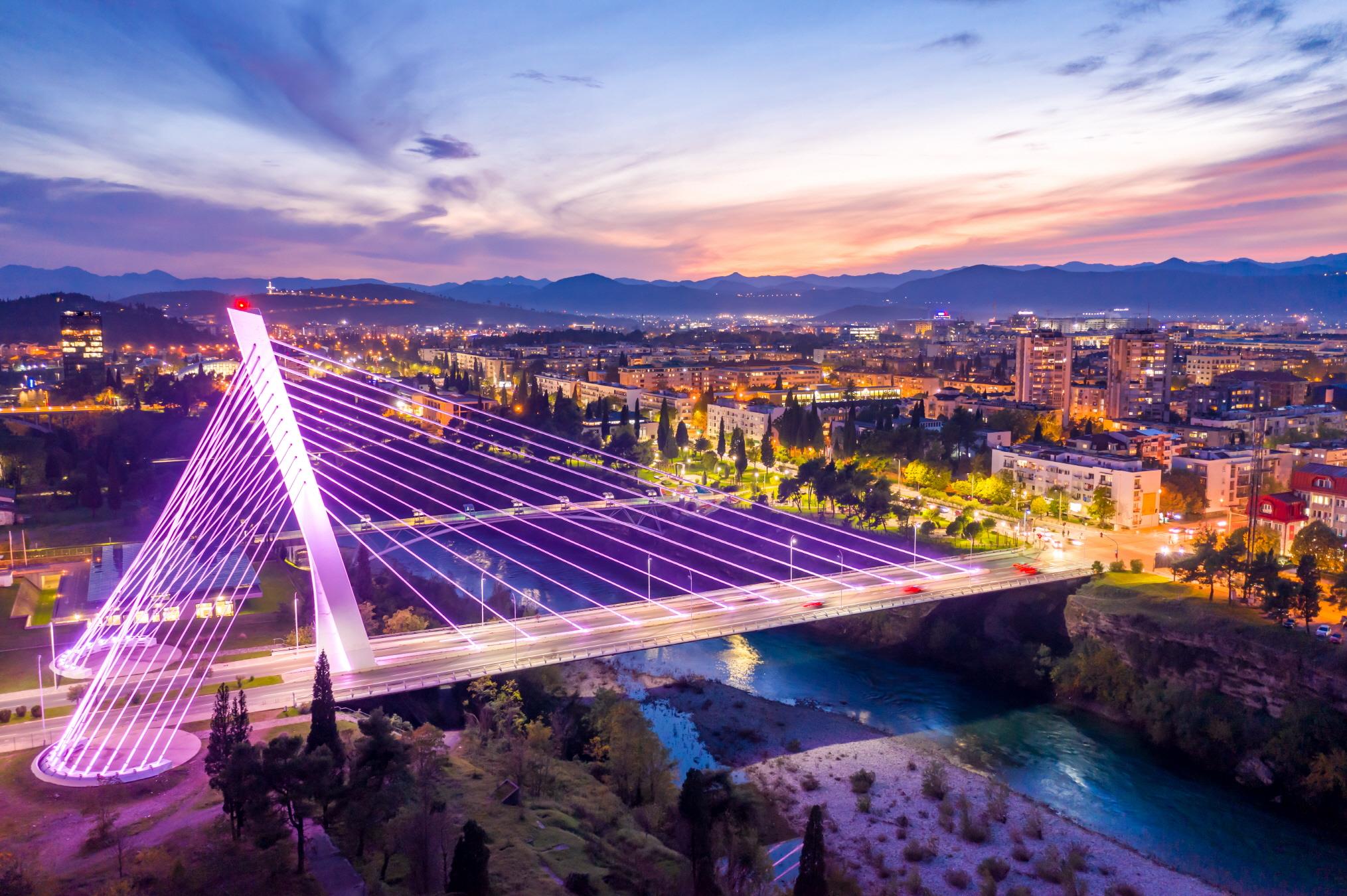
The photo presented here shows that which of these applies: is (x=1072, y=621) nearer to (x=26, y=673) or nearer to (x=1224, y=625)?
(x=1224, y=625)

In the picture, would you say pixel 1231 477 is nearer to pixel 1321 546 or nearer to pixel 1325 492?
pixel 1325 492

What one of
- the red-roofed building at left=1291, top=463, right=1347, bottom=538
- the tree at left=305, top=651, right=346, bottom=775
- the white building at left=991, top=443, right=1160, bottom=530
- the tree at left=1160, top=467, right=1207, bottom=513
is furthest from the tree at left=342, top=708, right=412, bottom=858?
the tree at left=1160, top=467, right=1207, bottom=513

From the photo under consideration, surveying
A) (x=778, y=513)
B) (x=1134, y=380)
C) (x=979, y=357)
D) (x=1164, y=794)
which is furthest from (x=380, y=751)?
(x=979, y=357)

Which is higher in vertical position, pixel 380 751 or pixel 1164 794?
pixel 380 751

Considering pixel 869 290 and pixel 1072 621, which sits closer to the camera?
pixel 1072 621

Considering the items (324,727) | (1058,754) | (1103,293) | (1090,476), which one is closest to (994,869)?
(1058,754)

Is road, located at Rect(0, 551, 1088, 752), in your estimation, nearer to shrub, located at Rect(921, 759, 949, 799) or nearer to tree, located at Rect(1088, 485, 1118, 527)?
shrub, located at Rect(921, 759, 949, 799)
